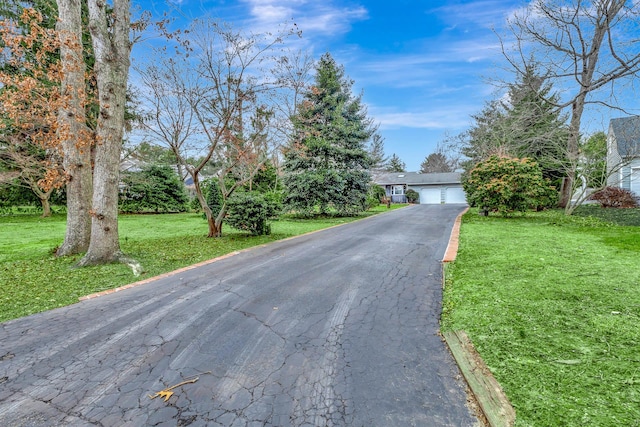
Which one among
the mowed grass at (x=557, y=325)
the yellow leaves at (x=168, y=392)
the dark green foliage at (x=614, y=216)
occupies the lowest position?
the yellow leaves at (x=168, y=392)

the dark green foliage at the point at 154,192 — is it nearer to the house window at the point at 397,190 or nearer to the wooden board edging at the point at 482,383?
the wooden board edging at the point at 482,383

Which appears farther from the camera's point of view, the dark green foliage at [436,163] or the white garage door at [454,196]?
the dark green foliage at [436,163]

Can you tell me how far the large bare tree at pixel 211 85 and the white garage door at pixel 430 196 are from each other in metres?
26.8

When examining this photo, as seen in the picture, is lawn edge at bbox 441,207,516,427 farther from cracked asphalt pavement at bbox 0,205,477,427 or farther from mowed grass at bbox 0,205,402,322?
mowed grass at bbox 0,205,402,322

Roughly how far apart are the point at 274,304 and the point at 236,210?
5.13 metres

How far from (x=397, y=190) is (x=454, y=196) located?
627cm

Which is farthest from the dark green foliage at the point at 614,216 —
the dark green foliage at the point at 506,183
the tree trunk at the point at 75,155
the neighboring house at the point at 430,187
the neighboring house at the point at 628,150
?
the neighboring house at the point at 430,187

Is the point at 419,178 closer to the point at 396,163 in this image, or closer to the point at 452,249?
the point at 396,163

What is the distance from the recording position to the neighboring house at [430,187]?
103 feet

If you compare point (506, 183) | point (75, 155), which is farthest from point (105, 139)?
point (506, 183)

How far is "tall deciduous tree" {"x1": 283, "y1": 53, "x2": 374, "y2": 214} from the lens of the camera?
15.7 metres

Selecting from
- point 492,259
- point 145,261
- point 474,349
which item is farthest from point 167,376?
point 492,259

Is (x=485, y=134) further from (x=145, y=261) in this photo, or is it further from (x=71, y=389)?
(x=71, y=389)

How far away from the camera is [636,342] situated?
238 cm
